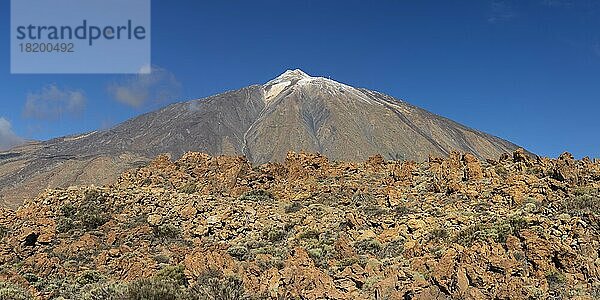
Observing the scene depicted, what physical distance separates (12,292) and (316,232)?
29.7 feet

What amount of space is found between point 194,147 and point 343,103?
48195 millimetres

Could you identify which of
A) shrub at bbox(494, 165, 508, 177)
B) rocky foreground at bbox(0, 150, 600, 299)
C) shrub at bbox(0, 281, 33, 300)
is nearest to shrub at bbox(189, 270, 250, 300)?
rocky foreground at bbox(0, 150, 600, 299)

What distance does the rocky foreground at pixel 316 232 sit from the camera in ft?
42.6

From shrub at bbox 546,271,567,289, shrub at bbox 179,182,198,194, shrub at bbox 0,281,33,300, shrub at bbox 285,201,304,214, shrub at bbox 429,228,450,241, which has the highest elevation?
shrub at bbox 179,182,198,194

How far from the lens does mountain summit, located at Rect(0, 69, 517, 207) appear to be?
112919 mm

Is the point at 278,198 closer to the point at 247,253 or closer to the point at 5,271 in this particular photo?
the point at 247,253

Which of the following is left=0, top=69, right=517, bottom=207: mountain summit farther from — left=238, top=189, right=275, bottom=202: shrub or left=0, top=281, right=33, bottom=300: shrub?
left=0, top=281, right=33, bottom=300: shrub

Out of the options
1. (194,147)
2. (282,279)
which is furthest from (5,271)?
(194,147)

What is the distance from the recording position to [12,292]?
1333 cm

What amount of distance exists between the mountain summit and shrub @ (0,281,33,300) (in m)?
86.8

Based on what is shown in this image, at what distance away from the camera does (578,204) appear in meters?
16.8

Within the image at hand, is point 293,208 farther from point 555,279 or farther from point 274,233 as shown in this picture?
point 555,279

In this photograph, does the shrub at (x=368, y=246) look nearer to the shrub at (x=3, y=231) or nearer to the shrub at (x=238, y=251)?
the shrub at (x=238, y=251)

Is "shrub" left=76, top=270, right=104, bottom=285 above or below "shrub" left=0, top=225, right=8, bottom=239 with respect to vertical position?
below
